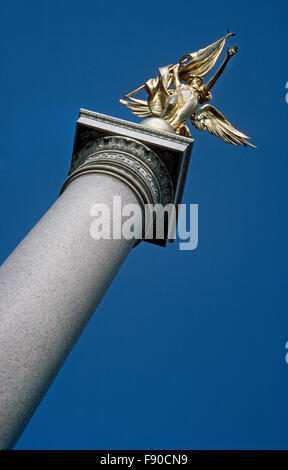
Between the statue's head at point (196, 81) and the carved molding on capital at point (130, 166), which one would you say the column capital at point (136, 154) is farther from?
the statue's head at point (196, 81)

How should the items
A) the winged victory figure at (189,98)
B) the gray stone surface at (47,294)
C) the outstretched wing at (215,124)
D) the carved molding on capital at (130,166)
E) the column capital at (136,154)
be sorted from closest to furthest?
the gray stone surface at (47,294) < the carved molding on capital at (130,166) < the column capital at (136,154) < the winged victory figure at (189,98) < the outstretched wing at (215,124)

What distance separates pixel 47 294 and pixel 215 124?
8299mm

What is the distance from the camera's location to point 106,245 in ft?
18.8

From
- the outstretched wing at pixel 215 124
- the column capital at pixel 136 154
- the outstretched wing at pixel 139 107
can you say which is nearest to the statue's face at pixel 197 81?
the outstretched wing at pixel 215 124

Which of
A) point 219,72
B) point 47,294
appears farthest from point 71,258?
point 219,72

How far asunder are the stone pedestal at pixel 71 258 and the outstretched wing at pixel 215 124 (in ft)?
13.1

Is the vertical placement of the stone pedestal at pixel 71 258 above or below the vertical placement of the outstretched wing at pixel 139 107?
below

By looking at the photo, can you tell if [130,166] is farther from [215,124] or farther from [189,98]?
[215,124]

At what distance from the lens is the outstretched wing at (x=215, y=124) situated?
11484mm

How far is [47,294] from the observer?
15.8 ft

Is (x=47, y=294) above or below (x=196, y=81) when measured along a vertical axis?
below

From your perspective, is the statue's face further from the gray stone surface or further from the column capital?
the gray stone surface

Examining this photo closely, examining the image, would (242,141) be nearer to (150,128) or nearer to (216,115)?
(216,115)
